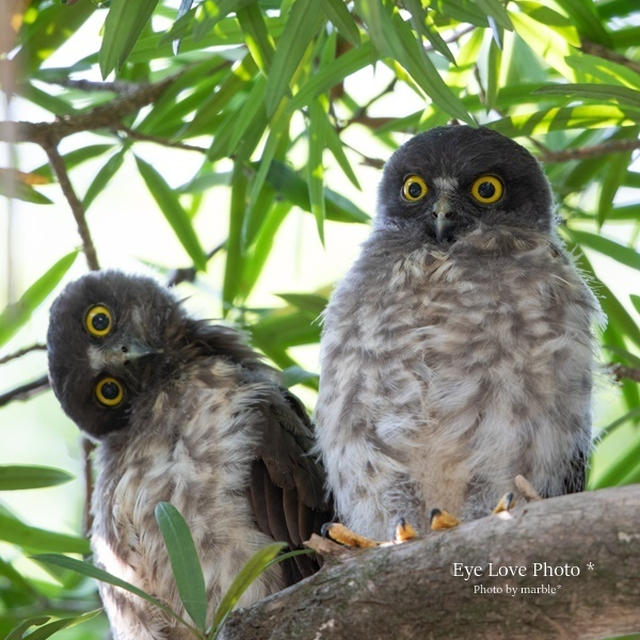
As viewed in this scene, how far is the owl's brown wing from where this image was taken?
130 inches

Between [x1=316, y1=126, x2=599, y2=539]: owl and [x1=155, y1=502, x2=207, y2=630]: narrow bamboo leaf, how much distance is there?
0.76 metres

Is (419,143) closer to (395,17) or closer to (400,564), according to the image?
(395,17)

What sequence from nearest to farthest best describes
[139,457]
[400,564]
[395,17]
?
[400,564] < [395,17] < [139,457]

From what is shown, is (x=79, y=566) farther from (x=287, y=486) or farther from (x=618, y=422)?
(x=618, y=422)

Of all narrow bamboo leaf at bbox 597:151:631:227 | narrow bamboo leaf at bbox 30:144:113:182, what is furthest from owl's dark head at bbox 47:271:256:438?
narrow bamboo leaf at bbox 597:151:631:227

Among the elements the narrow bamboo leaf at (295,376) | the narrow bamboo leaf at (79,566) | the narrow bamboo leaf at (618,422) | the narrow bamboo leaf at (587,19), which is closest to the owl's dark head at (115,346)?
the narrow bamboo leaf at (295,376)

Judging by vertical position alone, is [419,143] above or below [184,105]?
below

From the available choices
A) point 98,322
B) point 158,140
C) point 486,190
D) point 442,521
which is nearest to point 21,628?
point 442,521

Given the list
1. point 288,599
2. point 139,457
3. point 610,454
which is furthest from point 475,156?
point 610,454

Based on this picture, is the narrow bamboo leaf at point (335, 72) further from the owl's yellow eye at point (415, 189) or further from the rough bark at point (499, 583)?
the rough bark at point (499, 583)

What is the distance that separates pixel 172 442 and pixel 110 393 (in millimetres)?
385

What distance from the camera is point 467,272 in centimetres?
325

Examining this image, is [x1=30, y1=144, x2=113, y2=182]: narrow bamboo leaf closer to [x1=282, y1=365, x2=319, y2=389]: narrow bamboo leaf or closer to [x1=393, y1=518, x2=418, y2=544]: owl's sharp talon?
[x1=282, y1=365, x2=319, y2=389]: narrow bamboo leaf

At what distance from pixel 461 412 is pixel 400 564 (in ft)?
2.64
